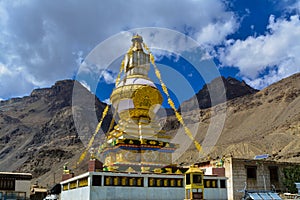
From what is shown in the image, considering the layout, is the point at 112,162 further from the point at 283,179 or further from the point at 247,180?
the point at 283,179

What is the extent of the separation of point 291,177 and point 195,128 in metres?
104

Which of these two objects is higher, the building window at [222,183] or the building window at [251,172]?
the building window at [251,172]

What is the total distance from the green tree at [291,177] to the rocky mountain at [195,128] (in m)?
42.4

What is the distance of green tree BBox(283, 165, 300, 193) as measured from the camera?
2722cm

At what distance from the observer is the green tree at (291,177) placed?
27219 mm

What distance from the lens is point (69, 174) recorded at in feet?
91.9

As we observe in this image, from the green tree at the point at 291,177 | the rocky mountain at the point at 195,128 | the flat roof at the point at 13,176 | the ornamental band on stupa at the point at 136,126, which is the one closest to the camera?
the ornamental band on stupa at the point at 136,126

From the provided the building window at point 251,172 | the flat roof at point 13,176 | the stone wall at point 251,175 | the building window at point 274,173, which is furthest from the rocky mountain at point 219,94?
the building window at point 251,172

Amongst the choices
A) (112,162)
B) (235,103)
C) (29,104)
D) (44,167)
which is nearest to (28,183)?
(112,162)

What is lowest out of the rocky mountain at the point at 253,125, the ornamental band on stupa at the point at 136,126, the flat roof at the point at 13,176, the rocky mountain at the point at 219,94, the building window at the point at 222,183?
the building window at the point at 222,183

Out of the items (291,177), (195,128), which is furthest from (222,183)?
(195,128)

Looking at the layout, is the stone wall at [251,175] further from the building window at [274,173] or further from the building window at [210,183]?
the building window at [210,183]

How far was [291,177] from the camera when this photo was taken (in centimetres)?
2759

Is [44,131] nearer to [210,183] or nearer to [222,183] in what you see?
[222,183]
